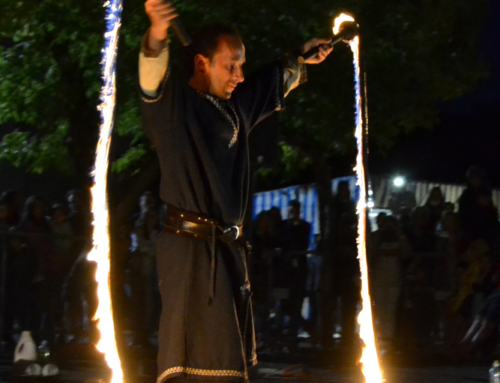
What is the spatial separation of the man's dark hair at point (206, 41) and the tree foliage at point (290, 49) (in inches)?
220

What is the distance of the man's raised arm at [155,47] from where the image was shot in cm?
308

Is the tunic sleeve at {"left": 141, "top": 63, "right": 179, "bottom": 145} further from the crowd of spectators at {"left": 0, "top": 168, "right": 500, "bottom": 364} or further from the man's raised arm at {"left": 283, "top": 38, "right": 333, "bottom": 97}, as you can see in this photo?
the crowd of spectators at {"left": 0, "top": 168, "right": 500, "bottom": 364}

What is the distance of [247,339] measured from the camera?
11.6 ft

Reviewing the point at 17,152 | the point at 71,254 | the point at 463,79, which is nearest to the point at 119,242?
the point at 71,254

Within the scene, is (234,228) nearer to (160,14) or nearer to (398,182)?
(160,14)

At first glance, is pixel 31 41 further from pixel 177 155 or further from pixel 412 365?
pixel 177 155

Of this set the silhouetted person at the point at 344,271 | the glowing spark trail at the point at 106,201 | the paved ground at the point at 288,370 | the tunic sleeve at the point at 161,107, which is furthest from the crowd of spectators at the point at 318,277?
the tunic sleeve at the point at 161,107

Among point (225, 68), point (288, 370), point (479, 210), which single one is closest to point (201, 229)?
point (225, 68)

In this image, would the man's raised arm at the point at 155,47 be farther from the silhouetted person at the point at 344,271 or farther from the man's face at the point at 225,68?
the silhouetted person at the point at 344,271

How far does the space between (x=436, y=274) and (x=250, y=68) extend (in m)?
3.11

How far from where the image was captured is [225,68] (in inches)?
138

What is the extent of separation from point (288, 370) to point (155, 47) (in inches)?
227

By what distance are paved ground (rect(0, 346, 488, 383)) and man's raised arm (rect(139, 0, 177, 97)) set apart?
14.4ft

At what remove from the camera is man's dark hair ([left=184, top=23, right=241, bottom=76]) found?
138 inches
